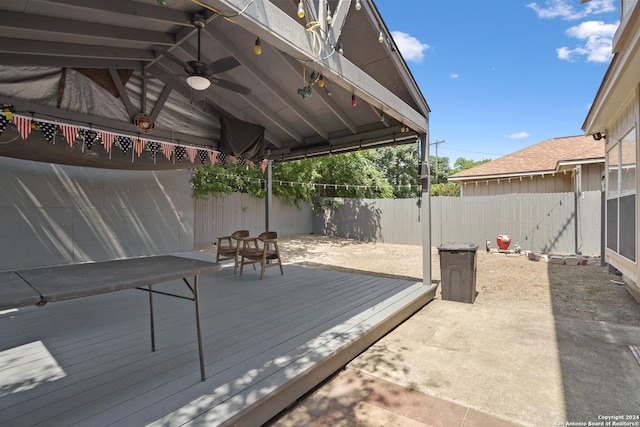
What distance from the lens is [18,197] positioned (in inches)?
203

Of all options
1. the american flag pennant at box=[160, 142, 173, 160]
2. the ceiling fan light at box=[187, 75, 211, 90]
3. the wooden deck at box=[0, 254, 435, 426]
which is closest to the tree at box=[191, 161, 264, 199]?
the american flag pennant at box=[160, 142, 173, 160]

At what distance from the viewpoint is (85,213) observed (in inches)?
234

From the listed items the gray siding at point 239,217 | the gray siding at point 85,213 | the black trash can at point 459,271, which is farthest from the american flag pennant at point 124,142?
the black trash can at point 459,271

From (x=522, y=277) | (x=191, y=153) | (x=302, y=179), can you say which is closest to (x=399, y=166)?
(x=302, y=179)

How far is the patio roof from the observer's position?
221 cm

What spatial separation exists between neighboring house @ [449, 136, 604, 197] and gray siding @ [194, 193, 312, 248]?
6.59 meters

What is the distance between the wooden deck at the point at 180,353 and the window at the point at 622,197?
300 cm

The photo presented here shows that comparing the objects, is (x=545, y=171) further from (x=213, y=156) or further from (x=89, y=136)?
(x=89, y=136)

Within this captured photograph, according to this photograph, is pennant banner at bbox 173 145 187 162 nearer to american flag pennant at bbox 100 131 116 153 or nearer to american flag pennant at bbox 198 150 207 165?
american flag pennant at bbox 198 150 207 165

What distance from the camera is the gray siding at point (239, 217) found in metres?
9.15

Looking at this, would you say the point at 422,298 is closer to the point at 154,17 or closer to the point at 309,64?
the point at 309,64

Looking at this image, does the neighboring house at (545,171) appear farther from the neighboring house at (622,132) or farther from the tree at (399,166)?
the tree at (399,166)

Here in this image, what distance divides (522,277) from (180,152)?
6674 millimetres

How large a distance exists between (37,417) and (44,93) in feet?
11.7
